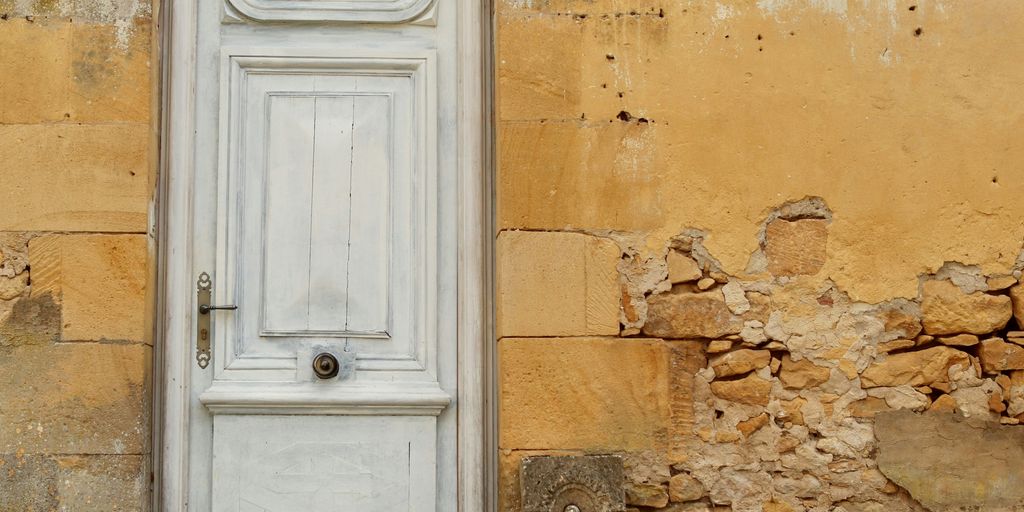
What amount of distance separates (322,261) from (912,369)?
6.64 feet

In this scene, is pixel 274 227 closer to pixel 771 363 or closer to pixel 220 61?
pixel 220 61

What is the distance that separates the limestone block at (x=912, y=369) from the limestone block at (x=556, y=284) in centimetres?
88

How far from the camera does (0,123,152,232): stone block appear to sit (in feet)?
11.6

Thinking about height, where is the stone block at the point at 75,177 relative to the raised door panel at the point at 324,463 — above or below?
above

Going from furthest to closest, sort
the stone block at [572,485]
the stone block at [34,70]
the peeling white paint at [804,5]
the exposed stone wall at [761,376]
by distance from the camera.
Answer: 1. the peeling white paint at [804,5]
2. the stone block at [34,70]
3. the exposed stone wall at [761,376]
4. the stone block at [572,485]

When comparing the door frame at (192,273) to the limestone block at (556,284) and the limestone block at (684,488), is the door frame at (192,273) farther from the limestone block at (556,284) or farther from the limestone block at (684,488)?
the limestone block at (684,488)

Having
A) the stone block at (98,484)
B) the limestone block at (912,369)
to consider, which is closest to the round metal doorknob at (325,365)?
the stone block at (98,484)

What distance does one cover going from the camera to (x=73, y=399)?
3.45m

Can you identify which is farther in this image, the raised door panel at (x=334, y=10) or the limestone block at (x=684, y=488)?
the raised door panel at (x=334, y=10)

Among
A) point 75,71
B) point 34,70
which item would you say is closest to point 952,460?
point 75,71

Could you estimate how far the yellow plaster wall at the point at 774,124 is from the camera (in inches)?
140

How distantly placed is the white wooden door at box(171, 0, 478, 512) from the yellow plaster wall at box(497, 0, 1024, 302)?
0.38 meters

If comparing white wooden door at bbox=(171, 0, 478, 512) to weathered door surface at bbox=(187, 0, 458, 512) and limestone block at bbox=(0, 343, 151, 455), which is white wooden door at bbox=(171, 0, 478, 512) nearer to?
weathered door surface at bbox=(187, 0, 458, 512)

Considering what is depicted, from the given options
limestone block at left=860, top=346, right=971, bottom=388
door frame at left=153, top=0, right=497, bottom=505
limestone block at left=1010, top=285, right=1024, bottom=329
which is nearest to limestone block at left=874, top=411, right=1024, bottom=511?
limestone block at left=860, top=346, right=971, bottom=388
